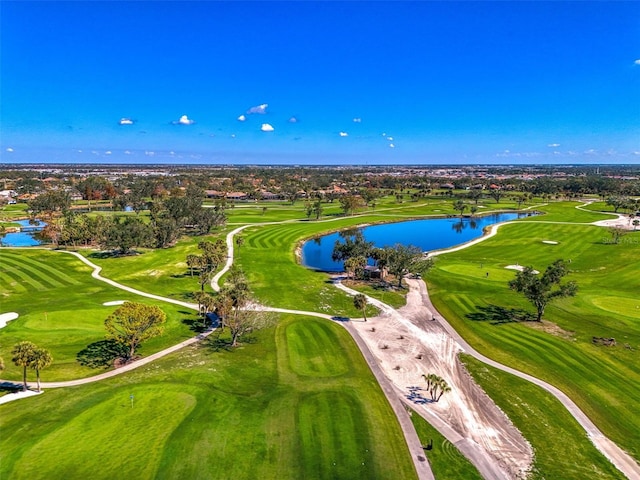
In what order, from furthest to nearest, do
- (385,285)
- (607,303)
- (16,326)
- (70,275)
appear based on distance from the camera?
(70,275) < (385,285) < (607,303) < (16,326)

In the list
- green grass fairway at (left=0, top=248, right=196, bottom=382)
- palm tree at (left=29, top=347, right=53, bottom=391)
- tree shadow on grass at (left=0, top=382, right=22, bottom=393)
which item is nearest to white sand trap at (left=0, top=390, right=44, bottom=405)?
tree shadow on grass at (left=0, top=382, right=22, bottom=393)

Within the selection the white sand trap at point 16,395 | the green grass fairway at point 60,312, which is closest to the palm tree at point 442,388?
the green grass fairway at point 60,312

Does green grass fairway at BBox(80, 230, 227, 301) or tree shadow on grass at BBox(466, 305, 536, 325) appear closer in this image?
tree shadow on grass at BBox(466, 305, 536, 325)

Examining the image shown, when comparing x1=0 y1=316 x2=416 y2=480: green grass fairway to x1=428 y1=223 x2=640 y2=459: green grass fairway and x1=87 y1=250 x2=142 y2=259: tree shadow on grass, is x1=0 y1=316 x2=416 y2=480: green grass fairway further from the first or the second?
x1=87 y1=250 x2=142 y2=259: tree shadow on grass

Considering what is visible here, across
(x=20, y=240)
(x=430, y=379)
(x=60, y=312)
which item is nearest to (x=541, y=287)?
(x=430, y=379)

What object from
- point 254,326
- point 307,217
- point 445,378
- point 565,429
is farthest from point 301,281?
point 307,217

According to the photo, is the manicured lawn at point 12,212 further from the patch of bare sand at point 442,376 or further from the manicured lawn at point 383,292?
the patch of bare sand at point 442,376

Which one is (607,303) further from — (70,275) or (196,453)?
(70,275)
